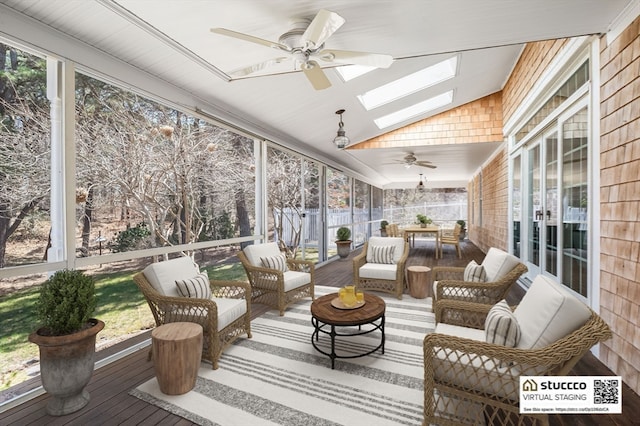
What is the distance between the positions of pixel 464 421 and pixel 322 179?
236 inches

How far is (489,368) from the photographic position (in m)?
1.61

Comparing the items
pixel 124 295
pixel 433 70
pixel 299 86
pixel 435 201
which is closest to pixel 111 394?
pixel 124 295

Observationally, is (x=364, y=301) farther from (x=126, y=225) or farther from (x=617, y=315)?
(x=126, y=225)

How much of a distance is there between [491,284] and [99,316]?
3.96 metres

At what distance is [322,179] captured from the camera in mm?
7285

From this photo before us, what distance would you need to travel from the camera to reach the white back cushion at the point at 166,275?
2.61 meters

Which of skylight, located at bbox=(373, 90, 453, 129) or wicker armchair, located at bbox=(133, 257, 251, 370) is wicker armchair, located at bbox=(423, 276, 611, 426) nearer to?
wicker armchair, located at bbox=(133, 257, 251, 370)

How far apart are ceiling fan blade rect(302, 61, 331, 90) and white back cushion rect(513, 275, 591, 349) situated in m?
2.20

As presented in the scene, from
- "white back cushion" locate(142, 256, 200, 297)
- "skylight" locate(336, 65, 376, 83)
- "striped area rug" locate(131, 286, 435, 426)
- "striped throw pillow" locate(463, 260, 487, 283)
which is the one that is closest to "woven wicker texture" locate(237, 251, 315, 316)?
"striped area rug" locate(131, 286, 435, 426)

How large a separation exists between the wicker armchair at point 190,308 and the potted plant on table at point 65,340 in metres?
0.51

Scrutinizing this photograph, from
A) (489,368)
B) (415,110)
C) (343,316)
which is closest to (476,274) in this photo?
(343,316)

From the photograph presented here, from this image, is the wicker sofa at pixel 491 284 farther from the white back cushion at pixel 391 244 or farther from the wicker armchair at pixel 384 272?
the white back cushion at pixel 391 244

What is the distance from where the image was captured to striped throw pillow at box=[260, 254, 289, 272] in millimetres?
3951

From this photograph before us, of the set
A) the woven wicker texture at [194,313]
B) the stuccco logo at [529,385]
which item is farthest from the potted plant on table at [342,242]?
the stuccco logo at [529,385]
